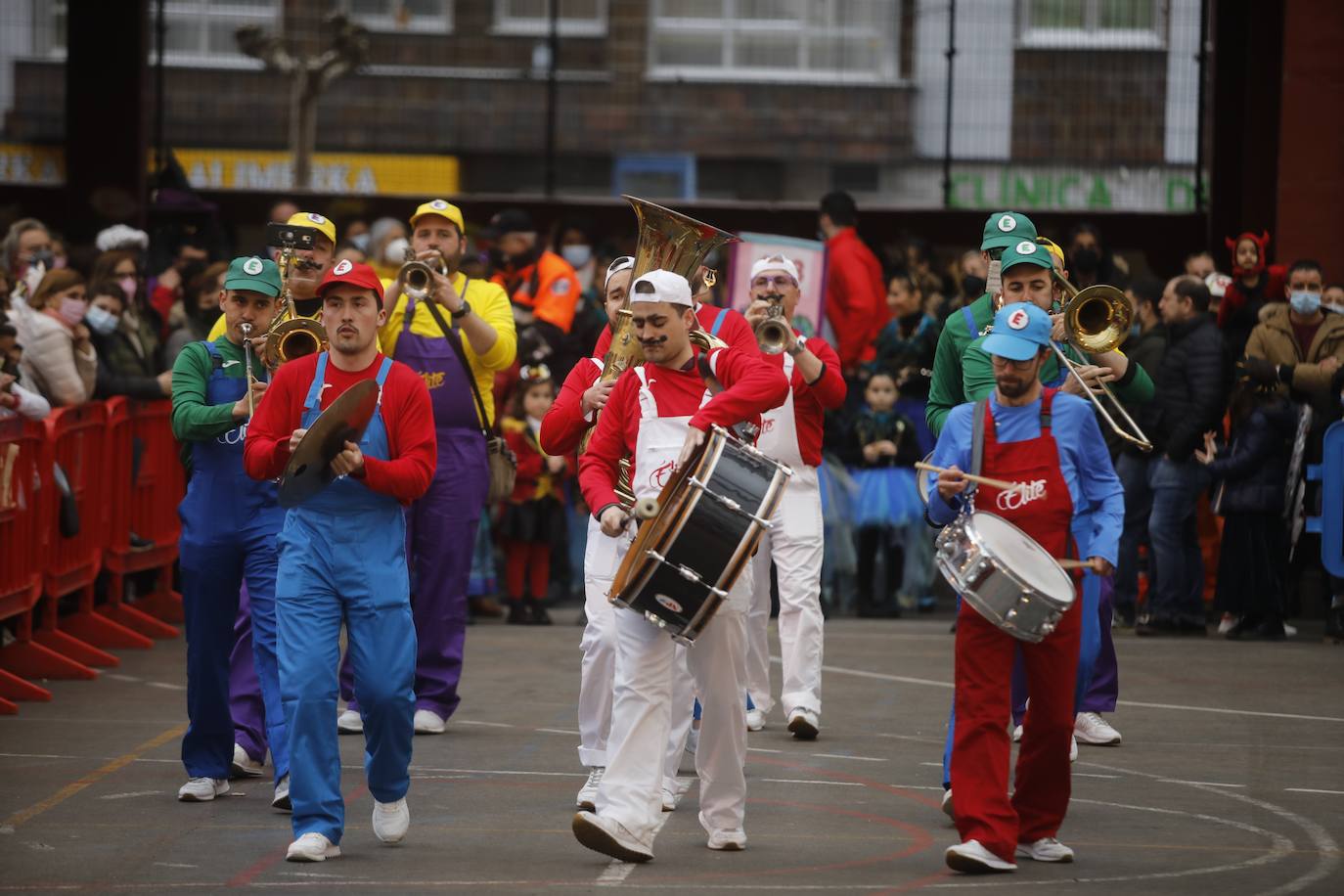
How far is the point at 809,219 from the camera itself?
66.7 ft

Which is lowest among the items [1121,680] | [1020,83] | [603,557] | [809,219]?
[1121,680]

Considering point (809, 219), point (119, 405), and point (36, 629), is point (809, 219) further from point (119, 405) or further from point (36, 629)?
point (36, 629)

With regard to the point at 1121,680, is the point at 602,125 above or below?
above

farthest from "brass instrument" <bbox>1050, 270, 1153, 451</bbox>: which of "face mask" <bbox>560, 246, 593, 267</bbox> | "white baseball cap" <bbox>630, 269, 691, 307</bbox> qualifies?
"face mask" <bbox>560, 246, 593, 267</bbox>

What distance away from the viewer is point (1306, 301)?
51.1 feet

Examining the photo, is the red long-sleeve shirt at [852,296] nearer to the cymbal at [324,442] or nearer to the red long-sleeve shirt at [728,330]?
the red long-sleeve shirt at [728,330]

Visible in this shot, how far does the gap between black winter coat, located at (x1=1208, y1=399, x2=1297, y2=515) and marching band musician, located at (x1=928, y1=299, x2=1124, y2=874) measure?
7.20 m

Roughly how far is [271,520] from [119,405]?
18.2 feet

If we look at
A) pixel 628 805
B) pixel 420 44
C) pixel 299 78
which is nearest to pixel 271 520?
pixel 628 805

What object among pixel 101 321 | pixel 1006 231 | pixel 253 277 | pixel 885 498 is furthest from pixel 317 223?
pixel 885 498

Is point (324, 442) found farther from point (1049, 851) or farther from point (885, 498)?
point (885, 498)

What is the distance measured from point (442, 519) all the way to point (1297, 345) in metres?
7.12

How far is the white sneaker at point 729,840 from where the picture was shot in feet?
27.8

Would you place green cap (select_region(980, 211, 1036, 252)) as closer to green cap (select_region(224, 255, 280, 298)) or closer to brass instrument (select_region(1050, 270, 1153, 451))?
brass instrument (select_region(1050, 270, 1153, 451))
